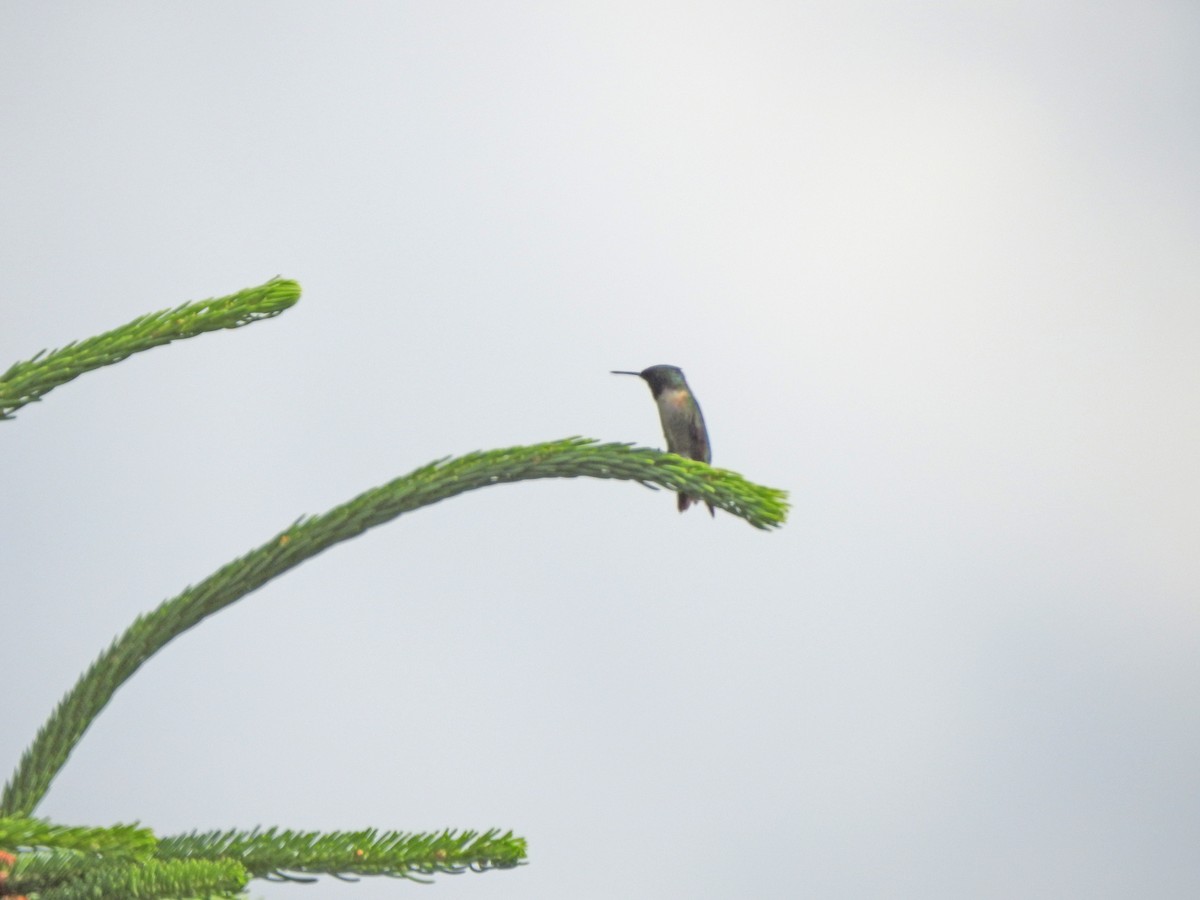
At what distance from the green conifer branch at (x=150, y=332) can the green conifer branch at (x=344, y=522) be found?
509 mm

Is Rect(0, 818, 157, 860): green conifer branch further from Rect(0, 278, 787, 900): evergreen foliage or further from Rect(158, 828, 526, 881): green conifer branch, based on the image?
Rect(158, 828, 526, 881): green conifer branch

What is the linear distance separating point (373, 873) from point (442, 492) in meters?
0.70

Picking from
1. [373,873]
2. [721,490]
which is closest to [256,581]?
[373,873]

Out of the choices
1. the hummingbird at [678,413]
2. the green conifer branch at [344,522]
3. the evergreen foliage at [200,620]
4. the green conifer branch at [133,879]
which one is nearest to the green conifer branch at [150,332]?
the evergreen foliage at [200,620]

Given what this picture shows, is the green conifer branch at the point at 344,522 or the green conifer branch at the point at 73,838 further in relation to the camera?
the green conifer branch at the point at 344,522

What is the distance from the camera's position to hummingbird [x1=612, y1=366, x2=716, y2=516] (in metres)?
6.13

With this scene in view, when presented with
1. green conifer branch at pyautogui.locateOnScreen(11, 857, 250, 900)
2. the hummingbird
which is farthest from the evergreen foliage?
the hummingbird

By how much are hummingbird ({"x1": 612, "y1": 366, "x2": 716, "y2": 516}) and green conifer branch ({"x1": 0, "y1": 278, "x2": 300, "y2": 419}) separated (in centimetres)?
388

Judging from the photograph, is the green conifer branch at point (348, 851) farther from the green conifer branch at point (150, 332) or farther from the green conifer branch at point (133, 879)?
the green conifer branch at point (150, 332)

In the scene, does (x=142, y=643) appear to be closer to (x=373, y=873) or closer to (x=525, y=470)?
(x=373, y=873)

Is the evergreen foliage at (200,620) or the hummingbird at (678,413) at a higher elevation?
the hummingbird at (678,413)

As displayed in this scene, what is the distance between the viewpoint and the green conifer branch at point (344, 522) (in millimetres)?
1928

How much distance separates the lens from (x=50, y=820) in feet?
4.60

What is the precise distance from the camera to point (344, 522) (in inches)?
83.7
